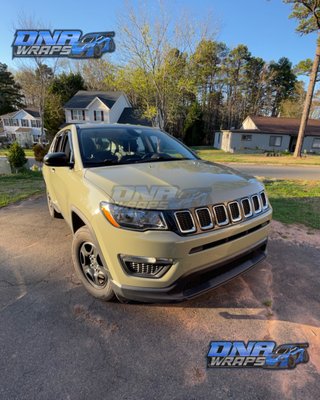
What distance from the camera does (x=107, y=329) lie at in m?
2.12

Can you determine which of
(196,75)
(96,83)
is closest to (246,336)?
(196,75)

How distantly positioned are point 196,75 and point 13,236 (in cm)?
1714

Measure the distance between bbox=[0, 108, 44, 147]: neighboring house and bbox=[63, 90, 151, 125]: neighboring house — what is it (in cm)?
1281

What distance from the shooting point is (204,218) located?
194cm

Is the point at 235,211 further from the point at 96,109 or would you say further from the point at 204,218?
the point at 96,109

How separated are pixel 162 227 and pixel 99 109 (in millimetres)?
36585

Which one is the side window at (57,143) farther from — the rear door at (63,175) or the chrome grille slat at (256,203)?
the chrome grille slat at (256,203)

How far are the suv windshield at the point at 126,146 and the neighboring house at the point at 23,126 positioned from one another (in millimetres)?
47624

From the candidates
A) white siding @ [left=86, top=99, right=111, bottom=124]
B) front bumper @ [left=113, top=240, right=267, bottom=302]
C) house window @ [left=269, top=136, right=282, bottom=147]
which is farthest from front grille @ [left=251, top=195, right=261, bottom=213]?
white siding @ [left=86, top=99, right=111, bottom=124]

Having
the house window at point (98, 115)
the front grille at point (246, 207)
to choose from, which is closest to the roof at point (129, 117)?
→ the house window at point (98, 115)

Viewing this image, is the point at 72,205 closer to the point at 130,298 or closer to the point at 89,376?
the point at 130,298

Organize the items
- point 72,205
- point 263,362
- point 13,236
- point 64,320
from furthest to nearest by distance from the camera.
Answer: point 13,236 < point 72,205 < point 64,320 < point 263,362

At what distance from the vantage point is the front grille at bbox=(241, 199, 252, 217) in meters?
2.22

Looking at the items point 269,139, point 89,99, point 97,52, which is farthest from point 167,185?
point 89,99
